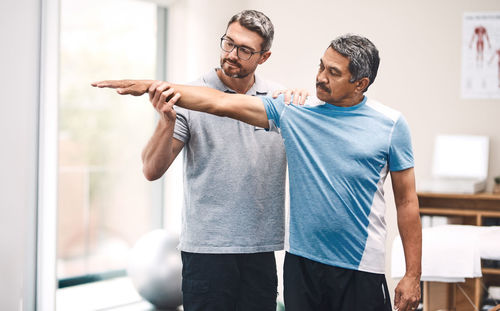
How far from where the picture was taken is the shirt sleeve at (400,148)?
133 centimetres

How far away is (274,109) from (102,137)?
2.76 meters

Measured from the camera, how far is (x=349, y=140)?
1.32 metres

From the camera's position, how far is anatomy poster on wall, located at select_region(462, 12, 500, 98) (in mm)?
3238

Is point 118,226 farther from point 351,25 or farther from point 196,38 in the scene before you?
point 351,25

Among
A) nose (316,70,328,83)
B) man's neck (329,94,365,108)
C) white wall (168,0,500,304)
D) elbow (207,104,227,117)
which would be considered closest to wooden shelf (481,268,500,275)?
white wall (168,0,500,304)

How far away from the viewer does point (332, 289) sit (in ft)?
4.34

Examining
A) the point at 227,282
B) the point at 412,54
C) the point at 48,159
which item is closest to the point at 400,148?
the point at 227,282

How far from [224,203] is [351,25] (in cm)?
228

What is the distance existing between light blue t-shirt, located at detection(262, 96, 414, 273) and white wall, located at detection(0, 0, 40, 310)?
5.13ft

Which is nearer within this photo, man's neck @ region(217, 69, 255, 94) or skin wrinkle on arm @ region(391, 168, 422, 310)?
skin wrinkle on arm @ region(391, 168, 422, 310)

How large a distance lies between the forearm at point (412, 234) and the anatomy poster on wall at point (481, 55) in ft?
Result: 7.17

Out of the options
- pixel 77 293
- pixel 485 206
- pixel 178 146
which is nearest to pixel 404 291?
pixel 178 146

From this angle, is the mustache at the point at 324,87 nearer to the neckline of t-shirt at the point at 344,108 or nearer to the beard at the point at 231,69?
the neckline of t-shirt at the point at 344,108

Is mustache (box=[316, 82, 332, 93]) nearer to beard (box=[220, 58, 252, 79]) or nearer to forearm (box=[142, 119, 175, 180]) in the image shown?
beard (box=[220, 58, 252, 79])
